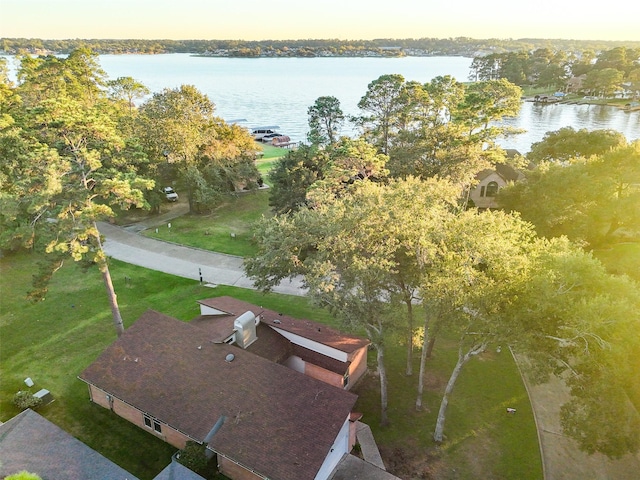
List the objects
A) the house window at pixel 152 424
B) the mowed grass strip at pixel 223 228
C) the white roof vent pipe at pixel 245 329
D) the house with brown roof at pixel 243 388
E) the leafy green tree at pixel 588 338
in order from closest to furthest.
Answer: the leafy green tree at pixel 588 338 → the house with brown roof at pixel 243 388 → the house window at pixel 152 424 → the white roof vent pipe at pixel 245 329 → the mowed grass strip at pixel 223 228

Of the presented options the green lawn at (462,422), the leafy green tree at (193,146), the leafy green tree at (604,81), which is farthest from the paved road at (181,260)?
the leafy green tree at (604,81)

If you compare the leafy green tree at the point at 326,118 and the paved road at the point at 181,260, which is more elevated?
the leafy green tree at the point at 326,118

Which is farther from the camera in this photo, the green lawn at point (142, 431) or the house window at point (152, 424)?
the house window at point (152, 424)

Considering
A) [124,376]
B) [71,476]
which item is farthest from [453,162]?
[71,476]

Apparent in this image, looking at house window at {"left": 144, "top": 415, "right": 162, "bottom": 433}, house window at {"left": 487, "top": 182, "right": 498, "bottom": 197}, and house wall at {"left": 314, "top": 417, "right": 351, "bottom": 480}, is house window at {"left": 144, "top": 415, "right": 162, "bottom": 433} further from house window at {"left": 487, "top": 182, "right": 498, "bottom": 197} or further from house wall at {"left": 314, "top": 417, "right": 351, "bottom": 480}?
house window at {"left": 487, "top": 182, "right": 498, "bottom": 197}

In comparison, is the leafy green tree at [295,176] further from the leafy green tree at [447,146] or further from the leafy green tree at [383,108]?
the leafy green tree at [447,146]

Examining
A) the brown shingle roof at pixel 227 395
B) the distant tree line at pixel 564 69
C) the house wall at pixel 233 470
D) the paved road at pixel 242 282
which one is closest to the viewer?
the brown shingle roof at pixel 227 395
